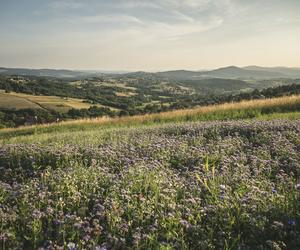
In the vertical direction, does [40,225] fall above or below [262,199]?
below

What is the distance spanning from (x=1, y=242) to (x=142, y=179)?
2.40m

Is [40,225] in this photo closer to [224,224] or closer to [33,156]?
[224,224]

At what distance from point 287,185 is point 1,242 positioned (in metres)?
4.27

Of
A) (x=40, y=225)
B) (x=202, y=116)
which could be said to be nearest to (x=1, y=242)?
(x=40, y=225)

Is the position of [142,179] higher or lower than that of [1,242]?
higher

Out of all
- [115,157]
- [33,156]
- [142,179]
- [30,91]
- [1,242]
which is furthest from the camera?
[30,91]

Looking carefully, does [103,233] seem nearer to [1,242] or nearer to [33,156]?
[1,242]

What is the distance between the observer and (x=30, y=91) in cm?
13825

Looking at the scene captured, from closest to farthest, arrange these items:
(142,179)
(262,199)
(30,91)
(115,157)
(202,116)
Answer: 1. (262,199)
2. (142,179)
3. (115,157)
4. (202,116)
5. (30,91)

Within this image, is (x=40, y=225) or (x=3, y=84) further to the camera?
(x=3, y=84)

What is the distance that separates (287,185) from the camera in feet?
17.4

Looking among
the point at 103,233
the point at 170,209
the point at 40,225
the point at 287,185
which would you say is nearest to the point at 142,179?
the point at 170,209

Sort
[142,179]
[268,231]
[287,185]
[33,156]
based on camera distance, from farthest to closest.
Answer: [33,156], [142,179], [287,185], [268,231]

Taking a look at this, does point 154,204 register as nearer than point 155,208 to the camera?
No
